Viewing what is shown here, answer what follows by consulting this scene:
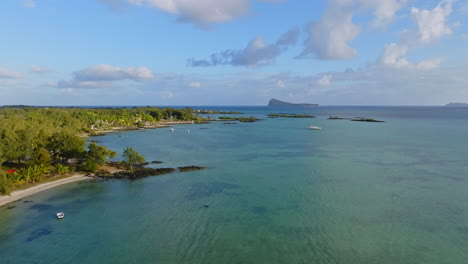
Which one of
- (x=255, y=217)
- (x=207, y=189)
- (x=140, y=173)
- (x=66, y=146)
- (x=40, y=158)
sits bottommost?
(x=255, y=217)

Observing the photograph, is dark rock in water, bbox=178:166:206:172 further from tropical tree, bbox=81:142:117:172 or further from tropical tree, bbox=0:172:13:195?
tropical tree, bbox=0:172:13:195

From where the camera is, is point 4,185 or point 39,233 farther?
point 4,185

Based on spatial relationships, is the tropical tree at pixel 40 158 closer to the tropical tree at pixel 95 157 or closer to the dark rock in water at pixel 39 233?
the tropical tree at pixel 95 157

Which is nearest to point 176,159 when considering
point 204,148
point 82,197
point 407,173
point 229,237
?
point 204,148

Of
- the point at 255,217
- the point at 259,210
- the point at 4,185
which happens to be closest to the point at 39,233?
the point at 4,185

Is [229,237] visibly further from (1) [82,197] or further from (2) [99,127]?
(2) [99,127]

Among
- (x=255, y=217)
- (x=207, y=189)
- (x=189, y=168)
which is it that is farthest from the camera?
(x=189, y=168)

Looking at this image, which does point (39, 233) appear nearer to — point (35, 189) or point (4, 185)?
point (4, 185)
